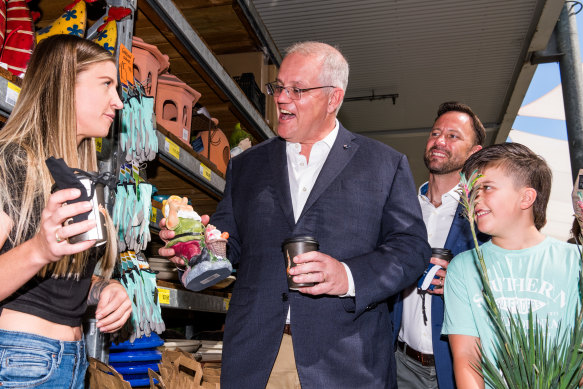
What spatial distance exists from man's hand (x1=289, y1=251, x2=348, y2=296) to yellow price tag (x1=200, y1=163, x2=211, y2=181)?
67.8 inches

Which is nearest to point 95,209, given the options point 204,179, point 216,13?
point 204,179

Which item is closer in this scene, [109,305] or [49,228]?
[49,228]

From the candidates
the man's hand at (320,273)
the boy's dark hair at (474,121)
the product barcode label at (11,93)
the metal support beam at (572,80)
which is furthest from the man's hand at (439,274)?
the metal support beam at (572,80)

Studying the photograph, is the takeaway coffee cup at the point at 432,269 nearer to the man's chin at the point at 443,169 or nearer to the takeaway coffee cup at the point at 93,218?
the man's chin at the point at 443,169

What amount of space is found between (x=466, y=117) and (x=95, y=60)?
6.41 ft

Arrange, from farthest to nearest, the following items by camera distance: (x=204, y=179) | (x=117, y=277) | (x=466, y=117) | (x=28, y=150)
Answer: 1. (x=204, y=179)
2. (x=466, y=117)
3. (x=117, y=277)
4. (x=28, y=150)

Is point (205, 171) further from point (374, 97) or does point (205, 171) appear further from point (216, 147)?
point (374, 97)

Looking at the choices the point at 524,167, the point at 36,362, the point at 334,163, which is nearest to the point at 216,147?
the point at 334,163

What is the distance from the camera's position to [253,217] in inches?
78.5

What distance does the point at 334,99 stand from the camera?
228 cm

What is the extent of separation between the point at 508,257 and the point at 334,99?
3.16 feet

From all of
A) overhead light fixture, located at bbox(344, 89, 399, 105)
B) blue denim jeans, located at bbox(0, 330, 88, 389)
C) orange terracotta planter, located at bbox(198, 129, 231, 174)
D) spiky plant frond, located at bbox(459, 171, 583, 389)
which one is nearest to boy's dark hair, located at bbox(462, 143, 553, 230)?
spiky plant frond, located at bbox(459, 171, 583, 389)

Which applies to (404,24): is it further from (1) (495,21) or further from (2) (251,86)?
(2) (251,86)

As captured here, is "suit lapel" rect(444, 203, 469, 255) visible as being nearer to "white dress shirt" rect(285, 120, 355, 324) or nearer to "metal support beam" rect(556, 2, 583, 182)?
"white dress shirt" rect(285, 120, 355, 324)
